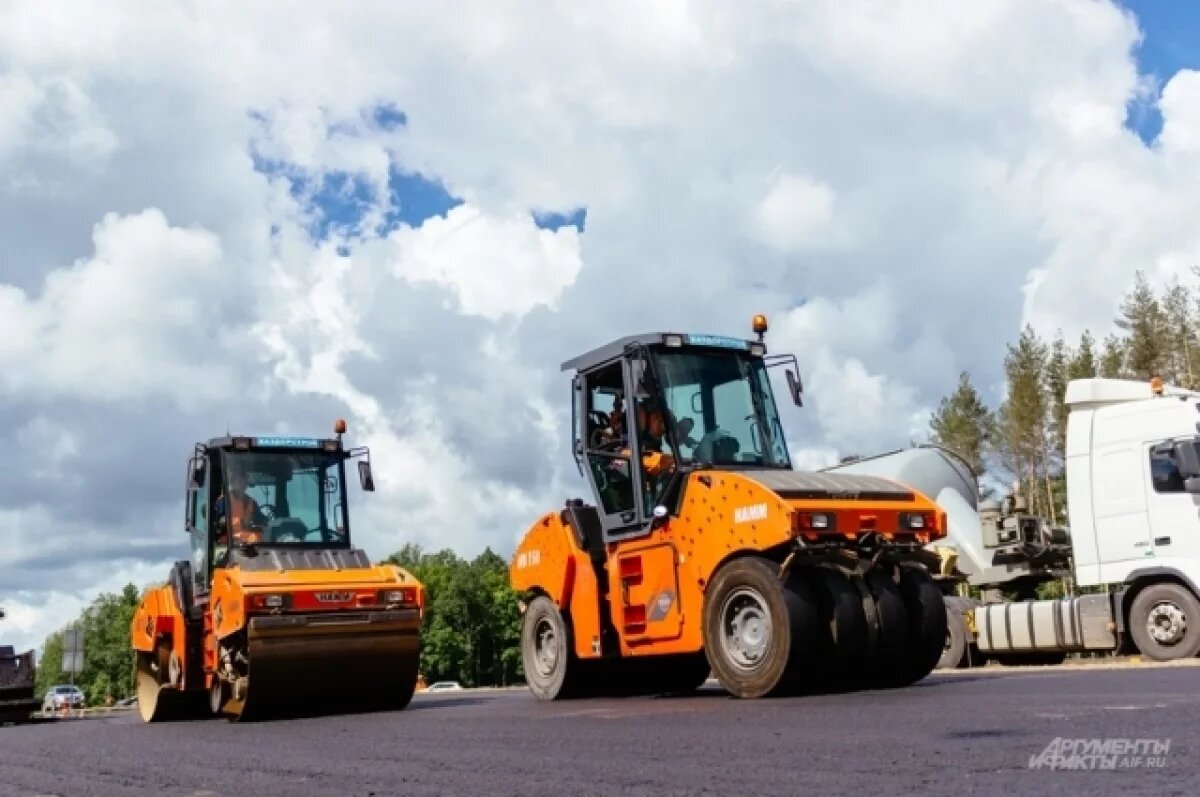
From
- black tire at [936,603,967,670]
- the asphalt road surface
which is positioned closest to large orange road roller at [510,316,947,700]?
the asphalt road surface

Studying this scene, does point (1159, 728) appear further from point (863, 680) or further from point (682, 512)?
point (682, 512)

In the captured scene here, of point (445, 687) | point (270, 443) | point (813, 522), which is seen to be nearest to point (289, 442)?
point (270, 443)

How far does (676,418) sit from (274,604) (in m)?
4.08

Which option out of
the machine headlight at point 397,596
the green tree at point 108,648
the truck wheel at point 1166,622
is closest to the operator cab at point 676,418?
the machine headlight at point 397,596

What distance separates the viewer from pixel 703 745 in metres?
6.23

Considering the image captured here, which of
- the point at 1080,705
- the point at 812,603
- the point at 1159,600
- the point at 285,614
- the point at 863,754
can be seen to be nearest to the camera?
the point at 863,754

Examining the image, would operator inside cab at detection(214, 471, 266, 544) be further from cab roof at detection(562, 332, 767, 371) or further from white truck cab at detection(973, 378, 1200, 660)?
white truck cab at detection(973, 378, 1200, 660)

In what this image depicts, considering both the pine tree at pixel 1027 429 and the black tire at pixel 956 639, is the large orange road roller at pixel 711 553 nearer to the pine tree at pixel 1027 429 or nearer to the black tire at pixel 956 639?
the black tire at pixel 956 639

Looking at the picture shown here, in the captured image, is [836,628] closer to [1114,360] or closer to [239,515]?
[239,515]

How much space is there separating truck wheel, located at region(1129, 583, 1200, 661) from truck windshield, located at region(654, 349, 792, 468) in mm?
6063

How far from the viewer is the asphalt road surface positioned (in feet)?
15.5

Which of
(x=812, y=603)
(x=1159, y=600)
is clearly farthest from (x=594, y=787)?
(x=1159, y=600)

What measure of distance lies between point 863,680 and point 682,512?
6.20 ft

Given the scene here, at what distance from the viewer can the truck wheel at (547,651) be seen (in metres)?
11.9
